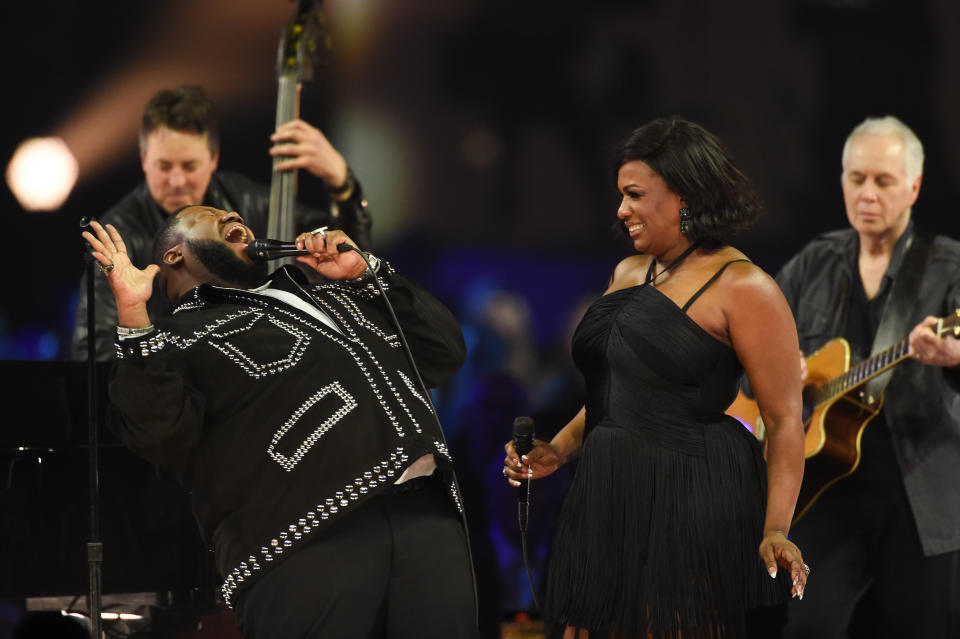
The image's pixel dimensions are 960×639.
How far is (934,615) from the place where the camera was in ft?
12.5

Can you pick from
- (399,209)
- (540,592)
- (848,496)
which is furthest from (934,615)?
(399,209)

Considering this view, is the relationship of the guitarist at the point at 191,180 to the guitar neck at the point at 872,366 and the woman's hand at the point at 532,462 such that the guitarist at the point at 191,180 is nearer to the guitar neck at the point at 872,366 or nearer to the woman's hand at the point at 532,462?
the woman's hand at the point at 532,462

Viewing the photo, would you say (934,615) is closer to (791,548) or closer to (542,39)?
(791,548)

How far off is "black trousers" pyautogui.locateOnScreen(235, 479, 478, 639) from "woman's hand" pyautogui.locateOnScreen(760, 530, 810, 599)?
65 centimetres

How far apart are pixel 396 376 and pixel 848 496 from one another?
6.51 ft

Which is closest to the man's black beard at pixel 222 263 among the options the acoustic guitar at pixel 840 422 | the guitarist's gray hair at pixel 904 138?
the acoustic guitar at pixel 840 422

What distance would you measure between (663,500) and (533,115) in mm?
3183

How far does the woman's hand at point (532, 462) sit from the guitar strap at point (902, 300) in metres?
1.48

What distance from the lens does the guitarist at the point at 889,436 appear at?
3809mm

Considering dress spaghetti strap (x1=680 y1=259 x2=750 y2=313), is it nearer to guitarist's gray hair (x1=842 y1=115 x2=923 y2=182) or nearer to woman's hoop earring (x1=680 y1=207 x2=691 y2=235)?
woman's hoop earring (x1=680 y1=207 x2=691 y2=235)

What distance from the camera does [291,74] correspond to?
14.0 feet

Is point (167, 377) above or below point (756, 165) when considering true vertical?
below

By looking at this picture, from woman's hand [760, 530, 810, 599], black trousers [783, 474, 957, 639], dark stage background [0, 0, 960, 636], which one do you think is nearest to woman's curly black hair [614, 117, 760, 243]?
woman's hand [760, 530, 810, 599]

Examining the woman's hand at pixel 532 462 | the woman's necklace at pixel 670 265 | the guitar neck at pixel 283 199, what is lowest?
the woman's hand at pixel 532 462
